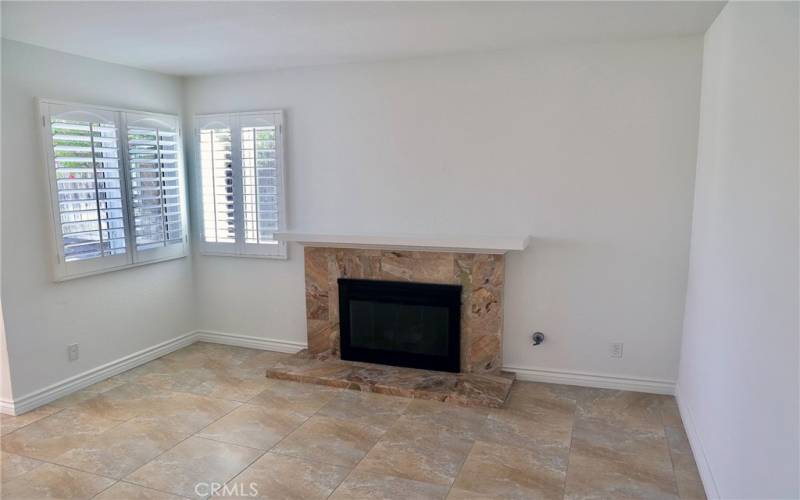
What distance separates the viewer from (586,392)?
12.3 ft

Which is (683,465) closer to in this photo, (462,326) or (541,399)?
(541,399)

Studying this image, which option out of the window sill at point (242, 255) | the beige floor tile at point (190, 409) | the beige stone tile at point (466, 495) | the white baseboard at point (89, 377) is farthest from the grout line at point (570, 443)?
the white baseboard at point (89, 377)

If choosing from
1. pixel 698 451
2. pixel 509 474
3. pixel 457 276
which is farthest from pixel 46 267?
pixel 698 451

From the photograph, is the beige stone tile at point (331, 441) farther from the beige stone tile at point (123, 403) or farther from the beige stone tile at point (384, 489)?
the beige stone tile at point (123, 403)

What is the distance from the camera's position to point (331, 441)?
3.10 metres

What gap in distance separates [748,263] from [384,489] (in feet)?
6.51

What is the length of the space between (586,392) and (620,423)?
1.58 feet

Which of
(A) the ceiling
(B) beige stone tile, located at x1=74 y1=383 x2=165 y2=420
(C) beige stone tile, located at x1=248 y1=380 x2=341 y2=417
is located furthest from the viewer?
(C) beige stone tile, located at x1=248 y1=380 x2=341 y2=417

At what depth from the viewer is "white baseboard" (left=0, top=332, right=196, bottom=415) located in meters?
3.47

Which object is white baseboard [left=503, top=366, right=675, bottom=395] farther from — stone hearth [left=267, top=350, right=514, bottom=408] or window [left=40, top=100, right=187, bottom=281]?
window [left=40, top=100, right=187, bottom=281]

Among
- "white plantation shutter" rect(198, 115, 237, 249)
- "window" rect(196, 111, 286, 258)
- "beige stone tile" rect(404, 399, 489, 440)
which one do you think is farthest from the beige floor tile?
"white plantation shutter" rect(198, 115, 237, 249)

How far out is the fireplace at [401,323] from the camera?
3945 millimetres

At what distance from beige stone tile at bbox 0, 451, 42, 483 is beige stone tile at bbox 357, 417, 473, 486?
1.83 meters

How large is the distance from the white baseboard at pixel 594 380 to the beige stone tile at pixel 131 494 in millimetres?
2498
